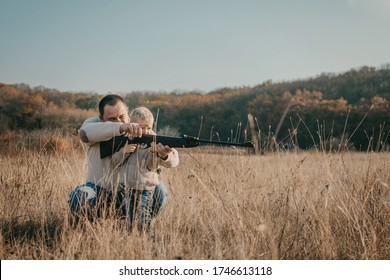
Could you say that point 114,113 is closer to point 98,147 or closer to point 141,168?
point 98,147

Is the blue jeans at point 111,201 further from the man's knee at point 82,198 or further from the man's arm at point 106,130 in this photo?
the man's arm at point 106,130

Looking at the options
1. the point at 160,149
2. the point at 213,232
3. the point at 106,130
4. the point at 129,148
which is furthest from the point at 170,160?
the point at 213,232

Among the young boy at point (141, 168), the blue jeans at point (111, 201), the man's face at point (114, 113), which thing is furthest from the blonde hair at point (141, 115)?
the blue jeans at point (111, 201)

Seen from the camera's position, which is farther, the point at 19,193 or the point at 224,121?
the point at 224,121

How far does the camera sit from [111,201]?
11.2 feet

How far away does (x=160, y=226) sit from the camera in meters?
3.55

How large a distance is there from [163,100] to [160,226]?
3176 centimetres

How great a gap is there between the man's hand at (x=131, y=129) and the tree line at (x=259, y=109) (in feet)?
29.5

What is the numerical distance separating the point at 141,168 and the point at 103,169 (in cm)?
36

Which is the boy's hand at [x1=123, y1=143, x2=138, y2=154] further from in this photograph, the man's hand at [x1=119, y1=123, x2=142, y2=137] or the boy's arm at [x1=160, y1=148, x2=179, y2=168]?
the boy's arm at [x1=160, y1=148, x2=179, y2=168]

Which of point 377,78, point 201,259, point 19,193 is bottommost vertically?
point 201,259

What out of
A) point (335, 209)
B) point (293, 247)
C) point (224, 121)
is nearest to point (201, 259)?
point (293, 247)

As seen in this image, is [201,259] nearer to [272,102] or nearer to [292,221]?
[292,221]

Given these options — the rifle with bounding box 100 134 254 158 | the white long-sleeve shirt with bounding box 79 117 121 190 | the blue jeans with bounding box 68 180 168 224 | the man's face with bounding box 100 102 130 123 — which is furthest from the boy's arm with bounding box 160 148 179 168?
the man's face with bounding box 100 102 130 123
